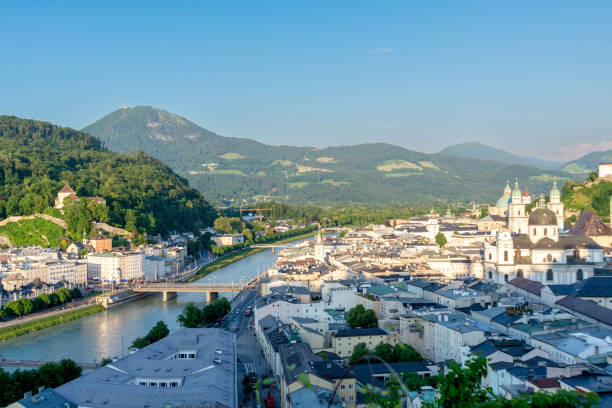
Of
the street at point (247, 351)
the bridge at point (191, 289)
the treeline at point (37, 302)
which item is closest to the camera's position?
the street at point (247, 351)

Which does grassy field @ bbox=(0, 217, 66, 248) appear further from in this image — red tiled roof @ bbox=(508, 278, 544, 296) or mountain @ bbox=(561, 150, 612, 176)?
mountain @ bbox=(561, 150, 612, 176)

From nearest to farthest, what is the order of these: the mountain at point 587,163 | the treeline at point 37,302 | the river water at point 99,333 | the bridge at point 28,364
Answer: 1. the bridge at point 28,364
2. the river water at point 99,333
3. the treeline at point 37,302
4. the mountain at point 587,163

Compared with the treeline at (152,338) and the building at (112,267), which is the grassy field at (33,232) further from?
the treeline at (152,338)

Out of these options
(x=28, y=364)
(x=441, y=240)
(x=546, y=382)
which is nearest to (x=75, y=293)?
(x=28, y=364)

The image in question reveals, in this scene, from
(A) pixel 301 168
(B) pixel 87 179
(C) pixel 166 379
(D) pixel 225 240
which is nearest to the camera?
(C) pixel 166 379

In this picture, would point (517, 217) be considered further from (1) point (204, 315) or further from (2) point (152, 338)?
(2) point (152, 338)

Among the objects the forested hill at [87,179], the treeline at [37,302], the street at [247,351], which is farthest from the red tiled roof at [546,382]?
the forested hill at [87,179]

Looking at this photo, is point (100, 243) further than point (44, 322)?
Yes
